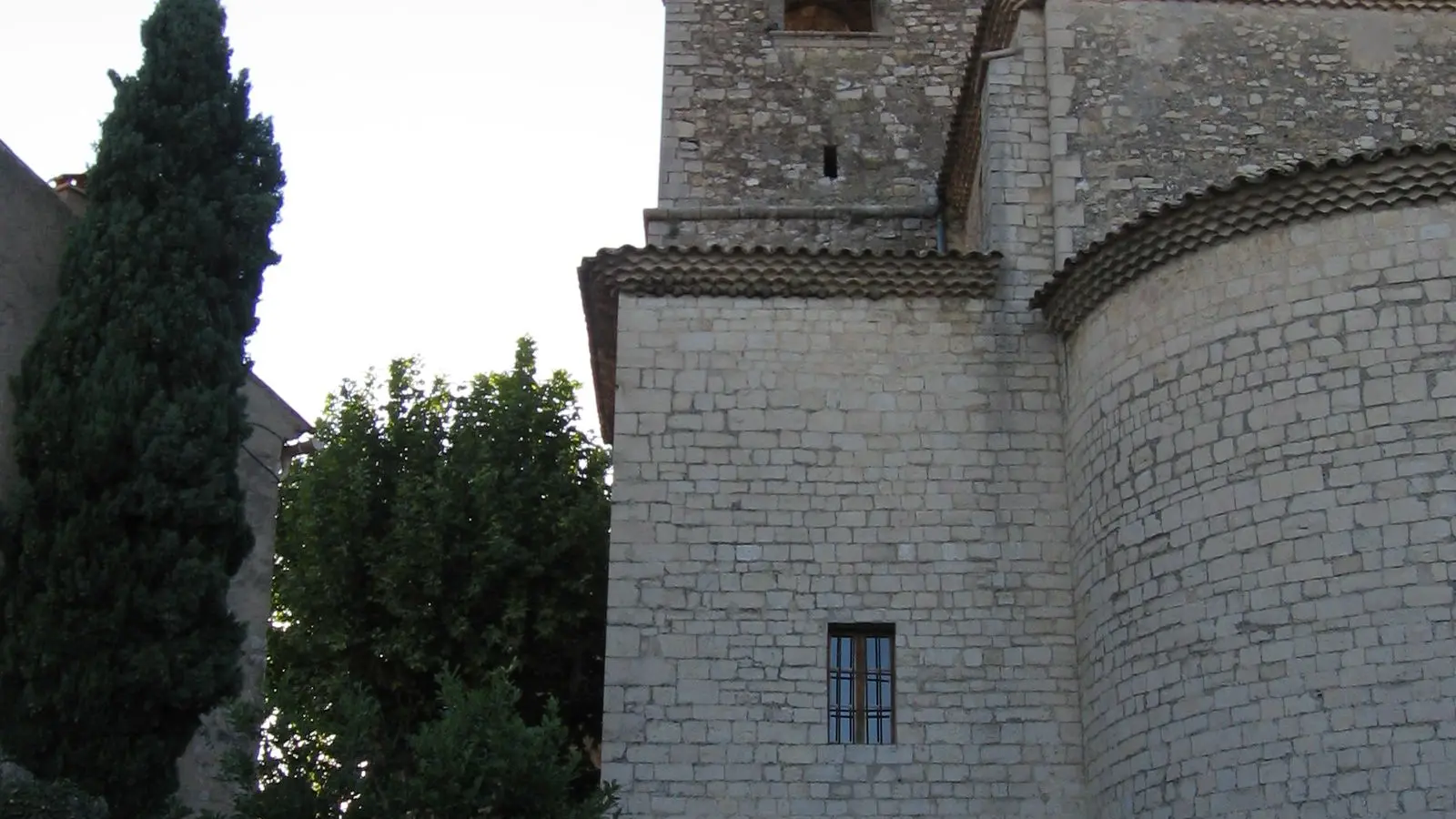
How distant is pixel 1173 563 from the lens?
37.1ft

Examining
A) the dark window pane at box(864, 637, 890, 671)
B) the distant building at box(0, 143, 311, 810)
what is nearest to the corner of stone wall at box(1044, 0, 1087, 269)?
the dark window pane at box(864, 637, 890, 671)

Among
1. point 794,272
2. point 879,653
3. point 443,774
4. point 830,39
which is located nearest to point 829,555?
point 879,653

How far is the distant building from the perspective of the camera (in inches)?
500

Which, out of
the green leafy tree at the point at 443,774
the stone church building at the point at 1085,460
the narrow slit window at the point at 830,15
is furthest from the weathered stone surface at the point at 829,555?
the narrow slit window at the point at 830,15

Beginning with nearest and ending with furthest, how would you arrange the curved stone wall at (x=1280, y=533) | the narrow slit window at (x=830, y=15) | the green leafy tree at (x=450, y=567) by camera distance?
the curved stone wall at (x=1280, y=533) < the green leafy tree at (x=450, y=567) < the narrow slit window at (x=830, y=15)

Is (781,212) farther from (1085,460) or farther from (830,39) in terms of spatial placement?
(1085,460)

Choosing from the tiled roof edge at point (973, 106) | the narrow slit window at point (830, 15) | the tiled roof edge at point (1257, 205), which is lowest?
the tiled roof edge at point (1257, 205)

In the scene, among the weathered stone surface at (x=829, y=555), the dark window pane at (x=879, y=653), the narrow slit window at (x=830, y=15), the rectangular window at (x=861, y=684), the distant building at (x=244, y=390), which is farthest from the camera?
the narrow slit window at (x=830, y=15)

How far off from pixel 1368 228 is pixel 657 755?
5.83 meters

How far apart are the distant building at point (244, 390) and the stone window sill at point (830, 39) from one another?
625 cm

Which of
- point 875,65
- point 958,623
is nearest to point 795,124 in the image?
point 875,65

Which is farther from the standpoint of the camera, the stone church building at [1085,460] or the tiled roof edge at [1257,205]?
the tiled roof edge at [1257,205]

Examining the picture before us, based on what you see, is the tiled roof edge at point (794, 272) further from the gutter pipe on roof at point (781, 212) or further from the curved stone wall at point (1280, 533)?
the gutter pipe on roof at point (781, 212)

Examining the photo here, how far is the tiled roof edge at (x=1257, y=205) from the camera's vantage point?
36.6 ft
